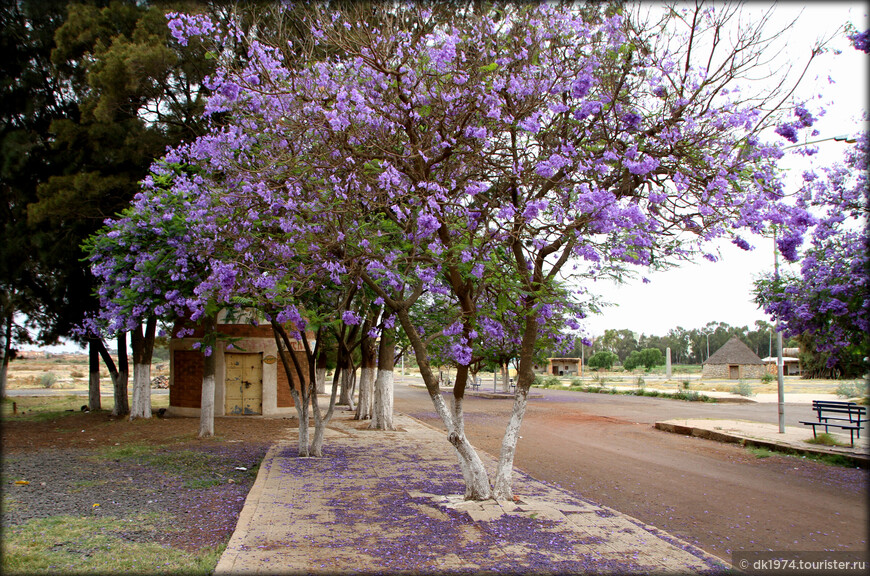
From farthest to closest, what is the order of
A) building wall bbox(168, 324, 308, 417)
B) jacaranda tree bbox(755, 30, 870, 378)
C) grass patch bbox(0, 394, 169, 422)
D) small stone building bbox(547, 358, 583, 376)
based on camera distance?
small stone building bbox(547, 358, 583, 376), grass patch bbox(0, 394, 169, 422), building wall bbox(168, 324, 308, 417), jacaranda tree bbox(755, 30, 870, 378)

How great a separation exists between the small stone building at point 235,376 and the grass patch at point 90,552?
557 inches

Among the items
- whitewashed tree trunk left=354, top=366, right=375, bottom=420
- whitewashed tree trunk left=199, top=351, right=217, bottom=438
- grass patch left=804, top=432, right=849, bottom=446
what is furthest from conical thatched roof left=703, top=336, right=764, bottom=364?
whitewashed tree trunk left=199, top=351, right=217, bottom=438

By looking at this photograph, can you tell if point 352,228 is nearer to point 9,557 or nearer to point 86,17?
point 9,557

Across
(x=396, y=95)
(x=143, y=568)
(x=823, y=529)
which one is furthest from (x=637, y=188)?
(x=143, y=568)

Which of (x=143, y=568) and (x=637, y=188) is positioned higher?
(x=637, y=188)

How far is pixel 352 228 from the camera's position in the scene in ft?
26.2

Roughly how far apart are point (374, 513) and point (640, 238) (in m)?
4.34

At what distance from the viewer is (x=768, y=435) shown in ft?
51.8

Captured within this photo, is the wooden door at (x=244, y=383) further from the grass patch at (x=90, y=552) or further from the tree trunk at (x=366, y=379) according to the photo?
the grass patch at (x=90, y=552)

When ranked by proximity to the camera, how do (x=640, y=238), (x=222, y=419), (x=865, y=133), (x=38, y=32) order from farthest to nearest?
(x=222, y=419)
(x=38, y=32)
(x=865, y=133)
(x=640, y=238)

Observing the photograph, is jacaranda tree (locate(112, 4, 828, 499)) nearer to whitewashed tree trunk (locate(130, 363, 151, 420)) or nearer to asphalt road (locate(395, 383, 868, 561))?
asphalt road (locate(395, 383, 868, 561))

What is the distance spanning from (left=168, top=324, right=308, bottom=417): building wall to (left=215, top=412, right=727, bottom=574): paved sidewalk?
11.7 m

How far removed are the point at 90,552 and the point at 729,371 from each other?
6534 cm

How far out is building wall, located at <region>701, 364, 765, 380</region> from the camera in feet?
199
